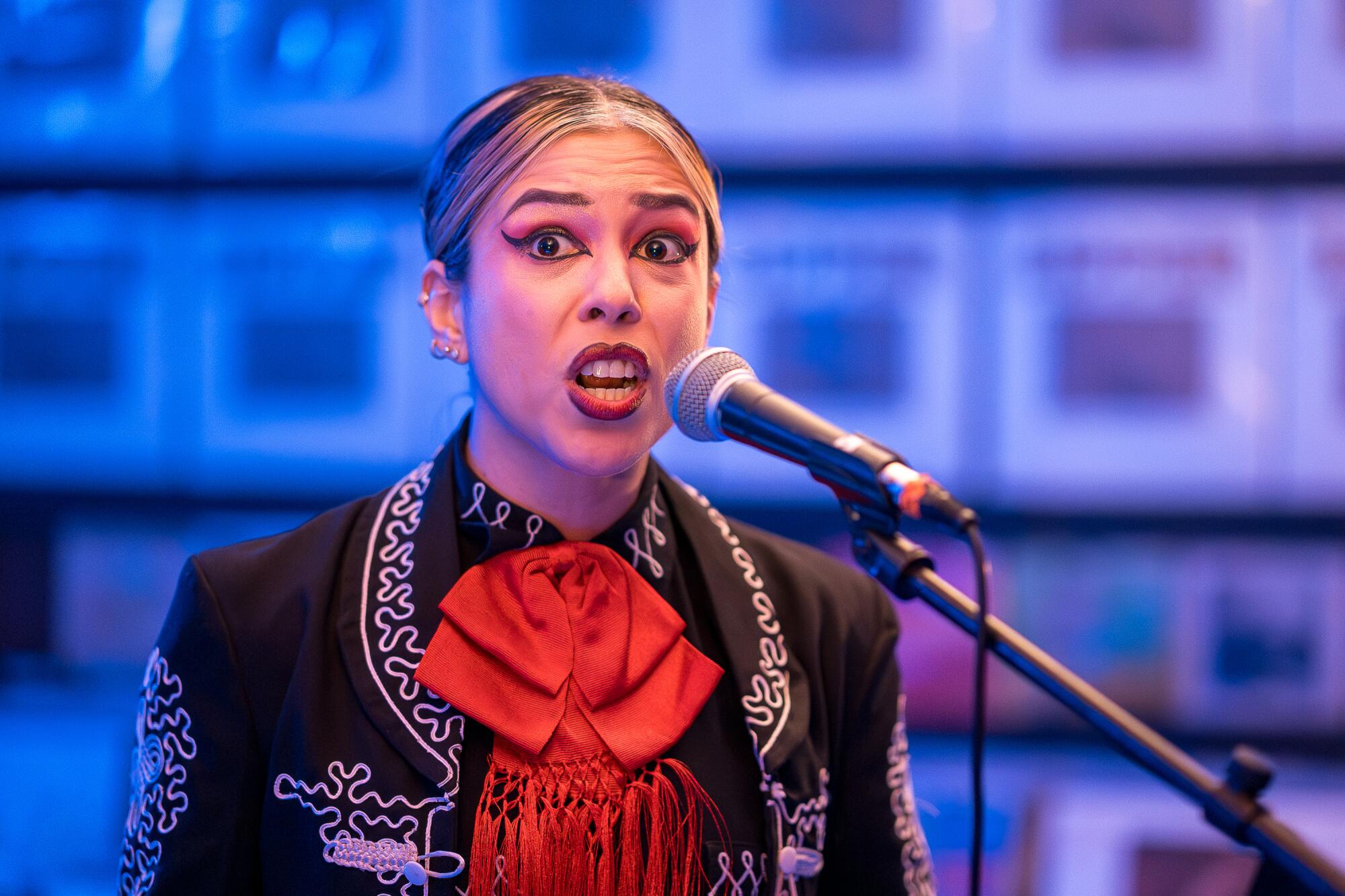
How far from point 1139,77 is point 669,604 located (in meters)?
1.47

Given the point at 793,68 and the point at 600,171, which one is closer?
the point at 600,171

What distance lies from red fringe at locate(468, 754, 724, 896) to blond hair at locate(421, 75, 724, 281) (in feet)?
1.71

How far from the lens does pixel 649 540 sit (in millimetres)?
1187

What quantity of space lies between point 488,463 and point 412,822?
36cm

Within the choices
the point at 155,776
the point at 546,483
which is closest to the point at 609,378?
the point at 546,483

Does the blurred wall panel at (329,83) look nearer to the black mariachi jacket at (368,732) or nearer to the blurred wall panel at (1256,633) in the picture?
the black mariachi jacket at (368,732)

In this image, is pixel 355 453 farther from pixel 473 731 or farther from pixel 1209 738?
pixel 1209 738

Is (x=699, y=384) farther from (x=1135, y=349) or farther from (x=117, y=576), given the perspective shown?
(x=117, y=576)

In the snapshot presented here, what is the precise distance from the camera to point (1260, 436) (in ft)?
6.58

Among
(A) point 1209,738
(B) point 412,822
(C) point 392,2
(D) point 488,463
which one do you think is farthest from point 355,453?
(A) point 1209,738

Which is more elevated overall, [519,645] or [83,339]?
[83,339]

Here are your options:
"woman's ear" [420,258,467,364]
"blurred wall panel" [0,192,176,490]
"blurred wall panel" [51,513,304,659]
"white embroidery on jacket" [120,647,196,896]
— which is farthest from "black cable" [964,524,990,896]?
"blurred wall panel" [0,192,176,490]

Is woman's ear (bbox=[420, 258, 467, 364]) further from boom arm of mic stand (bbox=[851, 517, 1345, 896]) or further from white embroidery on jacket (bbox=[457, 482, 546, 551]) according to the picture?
boom arm of mic stand (bbox=[851, 517, 1345, 896])

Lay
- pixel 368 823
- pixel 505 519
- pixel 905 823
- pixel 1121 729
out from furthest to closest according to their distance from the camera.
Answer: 1. pixel 905 823
2. pixel 505 519
3. pixel 368 823
4. pixel 1121 729
